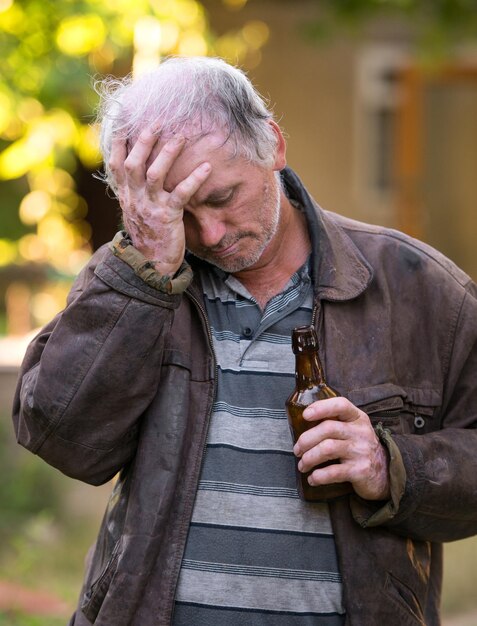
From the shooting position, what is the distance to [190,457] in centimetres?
238

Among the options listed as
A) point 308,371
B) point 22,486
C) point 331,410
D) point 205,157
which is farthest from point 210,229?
point 22,486

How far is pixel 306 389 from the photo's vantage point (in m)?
2.30

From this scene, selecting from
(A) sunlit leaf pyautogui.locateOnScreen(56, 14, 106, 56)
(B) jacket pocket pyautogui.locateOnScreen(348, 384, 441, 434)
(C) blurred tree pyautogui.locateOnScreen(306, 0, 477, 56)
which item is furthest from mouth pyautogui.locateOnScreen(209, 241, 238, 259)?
(C) blurred tree pyautogui.locateOnScreen(306, 0, 477, 56)

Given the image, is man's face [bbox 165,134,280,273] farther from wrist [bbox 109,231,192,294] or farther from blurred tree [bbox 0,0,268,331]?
blurred tree [bbox 0,0,268,331]

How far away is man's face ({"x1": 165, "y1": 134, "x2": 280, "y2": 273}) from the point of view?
232 centimetres

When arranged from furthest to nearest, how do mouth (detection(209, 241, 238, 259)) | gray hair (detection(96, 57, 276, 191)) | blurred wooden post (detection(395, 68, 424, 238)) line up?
1. blurred wooden post (detection(395, 68, 424, 238))
2. mouth (detection(209, 241, 238, 259))
3. gray hair (detection(96, 57, 276, 191))

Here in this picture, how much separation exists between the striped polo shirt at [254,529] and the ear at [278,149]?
1.54 feet

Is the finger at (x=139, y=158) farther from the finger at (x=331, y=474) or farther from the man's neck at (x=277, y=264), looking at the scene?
the finger at (x=331, y=474)

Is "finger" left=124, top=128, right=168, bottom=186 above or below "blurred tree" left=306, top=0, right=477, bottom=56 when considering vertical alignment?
above

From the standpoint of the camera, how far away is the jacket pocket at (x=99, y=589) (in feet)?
7.86

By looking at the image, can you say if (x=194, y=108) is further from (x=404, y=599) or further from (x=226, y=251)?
(x=404, y=599)

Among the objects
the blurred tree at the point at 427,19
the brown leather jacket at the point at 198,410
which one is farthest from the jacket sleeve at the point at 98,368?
the blurred tree at the point at 427,19

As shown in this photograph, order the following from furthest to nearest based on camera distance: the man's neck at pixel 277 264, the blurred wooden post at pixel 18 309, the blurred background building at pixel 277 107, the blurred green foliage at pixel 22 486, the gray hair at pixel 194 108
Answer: the blurred wooden post at pixel 18 309 < the blurred background building at pixel 277 107 < the blurred green foliage at pixel 22 486 < the man's neck at pixel 277 264 < the gray hair at pixel 194 108

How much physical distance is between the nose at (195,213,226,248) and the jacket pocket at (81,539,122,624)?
0.71m
